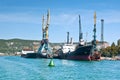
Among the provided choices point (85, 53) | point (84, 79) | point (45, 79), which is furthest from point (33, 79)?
point (85, 53)

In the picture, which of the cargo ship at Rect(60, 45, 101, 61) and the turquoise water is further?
the cargo ship at Rect(60, 45, 101, 61)

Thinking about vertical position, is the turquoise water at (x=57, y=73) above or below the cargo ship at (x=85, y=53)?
below

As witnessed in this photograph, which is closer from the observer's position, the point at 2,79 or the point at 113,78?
the point at 2,79

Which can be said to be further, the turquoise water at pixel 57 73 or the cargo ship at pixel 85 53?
the cargo ship at pixel 85 53

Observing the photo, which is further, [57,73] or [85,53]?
[85,53]

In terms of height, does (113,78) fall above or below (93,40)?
below

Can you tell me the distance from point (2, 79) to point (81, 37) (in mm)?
137679

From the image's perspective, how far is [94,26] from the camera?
574ft

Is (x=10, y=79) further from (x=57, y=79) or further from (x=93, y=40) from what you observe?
(x=93, y=40)

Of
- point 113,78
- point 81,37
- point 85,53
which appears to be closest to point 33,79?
point 113,78

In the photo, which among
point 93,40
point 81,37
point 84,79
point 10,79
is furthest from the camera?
point 81,37

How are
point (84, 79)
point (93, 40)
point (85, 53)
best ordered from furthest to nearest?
point (93, 40), point (85, 53), point (84, 79)

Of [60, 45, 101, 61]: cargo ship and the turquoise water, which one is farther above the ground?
[60, 45, 101, 61]: cargo ship

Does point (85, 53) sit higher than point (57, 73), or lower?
higher
